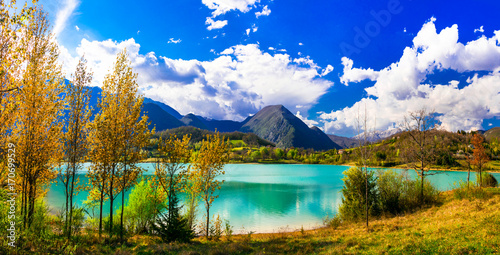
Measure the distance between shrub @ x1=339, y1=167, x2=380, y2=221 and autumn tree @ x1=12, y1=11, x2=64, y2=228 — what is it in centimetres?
2310

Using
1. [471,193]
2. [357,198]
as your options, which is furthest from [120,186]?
[471,193]

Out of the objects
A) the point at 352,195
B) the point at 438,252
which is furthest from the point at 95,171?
the point at 352,195

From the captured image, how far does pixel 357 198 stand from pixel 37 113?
24.7 meters

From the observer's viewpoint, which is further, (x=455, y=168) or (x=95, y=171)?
(x=455, y=168)

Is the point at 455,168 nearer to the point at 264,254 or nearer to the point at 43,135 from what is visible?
the point at 264,254

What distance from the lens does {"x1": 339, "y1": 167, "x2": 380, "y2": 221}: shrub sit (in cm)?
2134

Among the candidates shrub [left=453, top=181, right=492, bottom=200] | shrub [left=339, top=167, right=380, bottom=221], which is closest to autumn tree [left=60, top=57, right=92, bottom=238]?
shrub [left=339, top=167, right=380, bottom=221]

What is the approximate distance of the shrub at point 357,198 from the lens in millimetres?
21344

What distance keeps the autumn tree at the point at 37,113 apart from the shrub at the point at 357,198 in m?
23.1

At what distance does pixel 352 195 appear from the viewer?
72.5ft

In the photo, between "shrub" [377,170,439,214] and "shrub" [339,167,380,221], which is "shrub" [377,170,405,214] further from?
"shrub" [339,167,380,221]

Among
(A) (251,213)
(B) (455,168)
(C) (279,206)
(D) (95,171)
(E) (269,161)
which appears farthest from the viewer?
(E) (269,161)

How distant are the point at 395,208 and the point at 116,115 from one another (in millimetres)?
24716

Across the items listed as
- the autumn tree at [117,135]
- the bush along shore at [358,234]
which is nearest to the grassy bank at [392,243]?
the bush along shore at [358,234]
